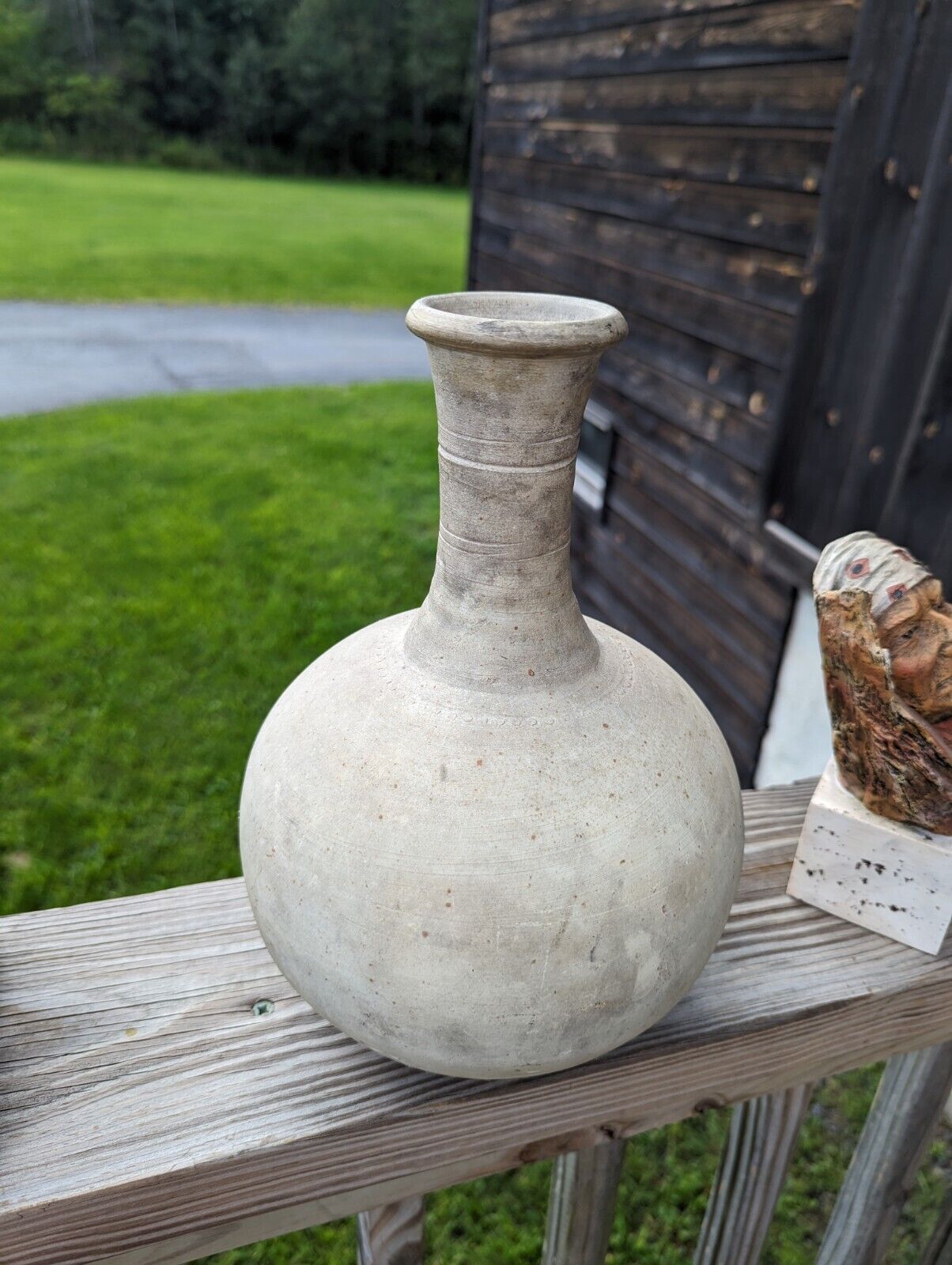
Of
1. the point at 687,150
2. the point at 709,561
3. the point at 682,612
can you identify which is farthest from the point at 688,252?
the point at 682,612

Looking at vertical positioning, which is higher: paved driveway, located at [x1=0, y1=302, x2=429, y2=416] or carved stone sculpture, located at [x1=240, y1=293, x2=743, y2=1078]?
carved stone sculpture, located at [x1=240, y1=293, x2=743, y2=1078]

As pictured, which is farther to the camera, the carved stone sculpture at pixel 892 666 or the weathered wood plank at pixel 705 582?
the weathered wood plank at pixel 705 582

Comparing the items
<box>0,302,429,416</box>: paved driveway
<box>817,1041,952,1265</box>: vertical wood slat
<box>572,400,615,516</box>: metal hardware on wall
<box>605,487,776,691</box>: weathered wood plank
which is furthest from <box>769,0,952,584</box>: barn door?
<box>0,302,429,416</box>: paved driveway

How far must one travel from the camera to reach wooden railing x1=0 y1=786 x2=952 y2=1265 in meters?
0.77

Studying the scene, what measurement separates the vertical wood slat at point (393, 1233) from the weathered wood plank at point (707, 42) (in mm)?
2536

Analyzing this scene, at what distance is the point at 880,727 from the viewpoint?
1.00 metres

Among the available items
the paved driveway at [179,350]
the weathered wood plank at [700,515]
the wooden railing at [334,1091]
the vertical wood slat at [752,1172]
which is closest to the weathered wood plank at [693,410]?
the weathered wood plank at [700,515]

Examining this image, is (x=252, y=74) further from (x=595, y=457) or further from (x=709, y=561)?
(x=709, y=561)

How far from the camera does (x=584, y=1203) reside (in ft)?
3.31

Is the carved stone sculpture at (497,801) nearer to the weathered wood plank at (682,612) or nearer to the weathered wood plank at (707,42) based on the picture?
the weathered wood plank at (707,42)

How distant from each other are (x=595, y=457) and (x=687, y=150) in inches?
50.1

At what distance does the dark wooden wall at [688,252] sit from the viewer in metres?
2.47

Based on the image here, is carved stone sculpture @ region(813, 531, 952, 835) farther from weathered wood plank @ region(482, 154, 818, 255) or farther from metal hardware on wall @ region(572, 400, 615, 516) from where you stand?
metal hardware on wall @ region(572, 400, 615, 516)

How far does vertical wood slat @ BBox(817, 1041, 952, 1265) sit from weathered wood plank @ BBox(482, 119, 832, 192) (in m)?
2.10
